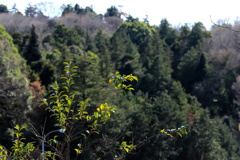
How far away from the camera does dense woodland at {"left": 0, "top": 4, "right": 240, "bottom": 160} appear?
776 inches

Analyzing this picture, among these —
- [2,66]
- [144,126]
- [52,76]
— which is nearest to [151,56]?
[52,76]

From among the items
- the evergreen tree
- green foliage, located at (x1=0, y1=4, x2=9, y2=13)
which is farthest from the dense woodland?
green foliage, located at (x1=0, y1=4, x2=9, y2=13)

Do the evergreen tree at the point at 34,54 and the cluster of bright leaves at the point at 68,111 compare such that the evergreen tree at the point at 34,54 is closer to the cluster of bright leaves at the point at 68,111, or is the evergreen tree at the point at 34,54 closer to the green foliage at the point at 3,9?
the cluster of bright leaves at the point at 68,111

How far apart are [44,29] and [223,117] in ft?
90.2

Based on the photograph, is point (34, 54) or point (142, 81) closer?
point (34, 54)

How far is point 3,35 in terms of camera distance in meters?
26.4

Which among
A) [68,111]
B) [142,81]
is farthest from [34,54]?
[68,111]

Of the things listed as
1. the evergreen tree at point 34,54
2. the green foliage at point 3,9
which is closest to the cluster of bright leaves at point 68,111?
the evergreen tree at point 34,54

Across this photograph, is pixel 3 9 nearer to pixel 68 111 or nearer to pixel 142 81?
pixel 142 81

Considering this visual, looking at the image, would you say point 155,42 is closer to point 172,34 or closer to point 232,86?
point 172,34

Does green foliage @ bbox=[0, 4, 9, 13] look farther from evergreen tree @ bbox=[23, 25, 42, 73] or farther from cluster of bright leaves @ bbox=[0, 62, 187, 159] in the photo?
cluster of bright leaves @ bbox=[0, 62, 187, 159]

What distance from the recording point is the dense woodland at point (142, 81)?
1972 cm

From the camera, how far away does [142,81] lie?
3297 centimetres

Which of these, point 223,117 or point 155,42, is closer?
point 223,117
